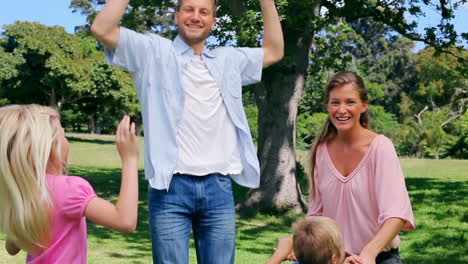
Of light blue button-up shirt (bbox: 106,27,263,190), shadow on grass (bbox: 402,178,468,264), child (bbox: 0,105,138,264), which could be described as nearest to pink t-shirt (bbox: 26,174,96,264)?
child (bbox: 0,105,138,264)

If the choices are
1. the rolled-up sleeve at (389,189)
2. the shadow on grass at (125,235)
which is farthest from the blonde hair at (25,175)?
the shadow on grass at (125,235)

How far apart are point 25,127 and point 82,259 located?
1.91ft

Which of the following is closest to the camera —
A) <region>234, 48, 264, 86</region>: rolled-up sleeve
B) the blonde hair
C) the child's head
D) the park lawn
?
the blonde hair

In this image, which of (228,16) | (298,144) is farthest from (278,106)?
(298,144)

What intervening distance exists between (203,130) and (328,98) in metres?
0.63

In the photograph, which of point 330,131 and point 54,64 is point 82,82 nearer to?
point 54,64

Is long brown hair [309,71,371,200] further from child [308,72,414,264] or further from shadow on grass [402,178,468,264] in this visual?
shadow on grass [402,178,468,264]

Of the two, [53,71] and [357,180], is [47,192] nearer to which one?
[357,180]

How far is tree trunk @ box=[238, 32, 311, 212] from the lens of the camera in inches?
454

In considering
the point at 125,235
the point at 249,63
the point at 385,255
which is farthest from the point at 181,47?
the point at 125,235

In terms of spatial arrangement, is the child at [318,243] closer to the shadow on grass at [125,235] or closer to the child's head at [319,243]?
the child's head at [319,243]

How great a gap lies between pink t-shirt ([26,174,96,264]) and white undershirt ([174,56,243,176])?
66 cm

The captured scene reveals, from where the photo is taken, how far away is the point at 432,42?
12.2 metres

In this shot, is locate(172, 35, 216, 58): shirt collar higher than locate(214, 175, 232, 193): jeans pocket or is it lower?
higher
